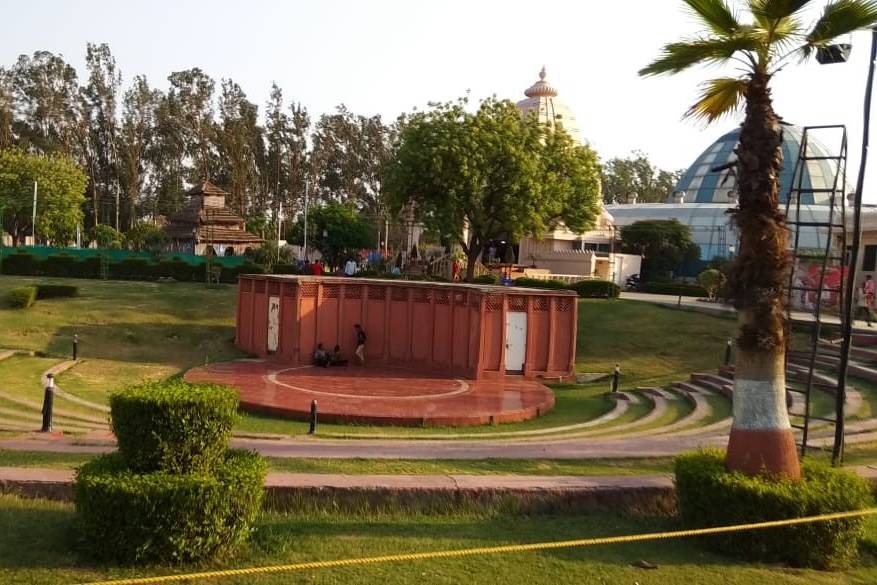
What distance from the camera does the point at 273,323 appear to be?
73.8ft

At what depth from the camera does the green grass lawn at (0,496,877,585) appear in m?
4.87

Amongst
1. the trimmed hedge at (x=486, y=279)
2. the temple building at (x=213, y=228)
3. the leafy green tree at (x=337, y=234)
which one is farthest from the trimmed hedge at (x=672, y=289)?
the temple building at (x=213, y=228)

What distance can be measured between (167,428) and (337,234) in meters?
44.9

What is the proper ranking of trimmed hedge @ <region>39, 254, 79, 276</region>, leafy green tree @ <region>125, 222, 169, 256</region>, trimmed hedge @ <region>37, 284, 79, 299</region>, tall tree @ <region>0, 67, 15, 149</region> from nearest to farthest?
trimmed hedge @ <region>37, 284, 79, 299</region> → trimmed hedge @ <region>39, 254, 79, 276</region> → leafy green tree @ <region>125, 222, 169, 256</region> → tall tree @ <region>0, 67, 15, 149</region>

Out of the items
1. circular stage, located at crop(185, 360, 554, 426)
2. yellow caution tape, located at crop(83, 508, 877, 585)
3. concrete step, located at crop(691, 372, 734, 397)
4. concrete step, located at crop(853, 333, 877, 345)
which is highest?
concrete step, located at crop(853, 333, 877, 345)

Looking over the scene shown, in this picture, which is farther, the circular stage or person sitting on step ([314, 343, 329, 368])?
person sitting on step ([314, 343, 329, 368])

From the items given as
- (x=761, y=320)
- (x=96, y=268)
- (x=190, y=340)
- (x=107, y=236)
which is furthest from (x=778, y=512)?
(x=107, y=236)

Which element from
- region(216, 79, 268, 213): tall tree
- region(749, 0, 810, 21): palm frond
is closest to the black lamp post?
region(749, 0, 810, 21): palm frond

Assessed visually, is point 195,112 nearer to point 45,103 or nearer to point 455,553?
point 45,103

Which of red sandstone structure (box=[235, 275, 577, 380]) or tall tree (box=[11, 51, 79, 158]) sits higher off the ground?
tall tree (box=[11, 51, 79, 158])

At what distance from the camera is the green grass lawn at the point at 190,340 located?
18.7 meters

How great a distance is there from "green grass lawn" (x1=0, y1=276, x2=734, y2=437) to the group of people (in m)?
3.81

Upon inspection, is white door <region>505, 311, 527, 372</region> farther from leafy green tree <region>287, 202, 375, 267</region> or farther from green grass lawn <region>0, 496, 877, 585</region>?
leafy green tree <region>287, 202, 375, 267</region>

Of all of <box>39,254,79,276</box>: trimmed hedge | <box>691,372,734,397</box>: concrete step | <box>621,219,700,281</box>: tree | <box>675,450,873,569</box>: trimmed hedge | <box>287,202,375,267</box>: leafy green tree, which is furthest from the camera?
<box>621,219,700,281</box>: tree
